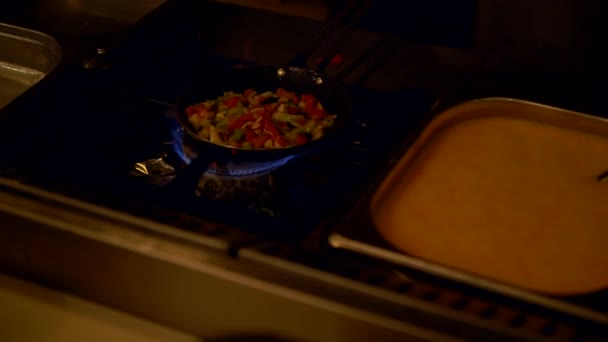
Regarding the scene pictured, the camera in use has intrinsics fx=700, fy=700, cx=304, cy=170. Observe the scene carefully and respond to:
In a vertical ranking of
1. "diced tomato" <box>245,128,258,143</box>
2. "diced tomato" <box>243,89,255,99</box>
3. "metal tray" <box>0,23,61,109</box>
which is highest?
"diced tomato" <box>243,89,255,99</box>

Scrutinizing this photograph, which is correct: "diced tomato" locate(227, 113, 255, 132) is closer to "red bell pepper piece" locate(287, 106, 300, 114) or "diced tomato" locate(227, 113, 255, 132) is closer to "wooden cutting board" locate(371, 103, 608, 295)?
"red bell pepper piece" locate(287, 106, 300, 114)

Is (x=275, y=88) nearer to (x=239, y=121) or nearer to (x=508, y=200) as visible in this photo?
(x=239, y=121)

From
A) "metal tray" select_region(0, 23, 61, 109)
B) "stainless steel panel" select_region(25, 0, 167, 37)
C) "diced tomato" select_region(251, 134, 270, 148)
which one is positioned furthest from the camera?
"stainless steel panel" select_region(25, 0, 167, 37)

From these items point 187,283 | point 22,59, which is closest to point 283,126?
point 187,283

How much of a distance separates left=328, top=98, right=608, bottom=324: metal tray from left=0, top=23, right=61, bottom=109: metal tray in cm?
67

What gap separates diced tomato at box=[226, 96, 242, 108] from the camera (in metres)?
1.02

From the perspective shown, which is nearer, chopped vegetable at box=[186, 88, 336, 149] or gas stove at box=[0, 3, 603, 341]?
gas stove at box=[0, 3, 603, 341]

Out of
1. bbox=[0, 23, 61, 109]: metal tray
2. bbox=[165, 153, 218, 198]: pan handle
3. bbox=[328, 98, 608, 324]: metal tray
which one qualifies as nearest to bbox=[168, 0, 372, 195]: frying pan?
bbox=[165, 153, 218, 198]: pan handle

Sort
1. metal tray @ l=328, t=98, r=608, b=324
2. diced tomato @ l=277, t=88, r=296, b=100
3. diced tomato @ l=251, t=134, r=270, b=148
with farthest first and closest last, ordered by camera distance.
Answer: diced tomato @ l=277, t=88, r=296, b=100
diced tomato @ l=251, t=134, r=270, b=148
metal tray @ l=328, t=98, r=608, b=324

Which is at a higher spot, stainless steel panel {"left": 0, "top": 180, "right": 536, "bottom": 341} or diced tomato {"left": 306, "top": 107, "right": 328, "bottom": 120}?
diced tomato {"left": 306, "top": 107, "right": 328, "bottom": 120}

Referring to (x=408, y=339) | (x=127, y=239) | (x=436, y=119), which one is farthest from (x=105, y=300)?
(x=436, y=119)

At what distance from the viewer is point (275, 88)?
1088 mm

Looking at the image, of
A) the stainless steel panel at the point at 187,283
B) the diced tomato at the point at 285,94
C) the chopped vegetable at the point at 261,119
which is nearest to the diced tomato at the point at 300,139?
the chopped vegetable at the point at 261,119

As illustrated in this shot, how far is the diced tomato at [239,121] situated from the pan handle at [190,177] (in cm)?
9
